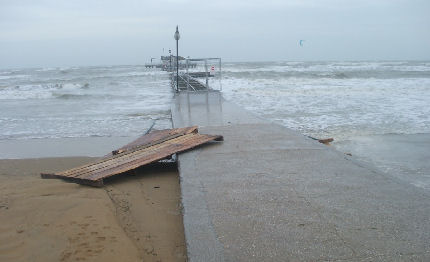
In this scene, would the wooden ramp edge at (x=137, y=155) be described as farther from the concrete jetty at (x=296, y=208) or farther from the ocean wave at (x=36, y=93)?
the ocean wave at (x=36, y=93)

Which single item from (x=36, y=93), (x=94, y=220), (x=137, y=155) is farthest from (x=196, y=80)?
(x=94, y=220)

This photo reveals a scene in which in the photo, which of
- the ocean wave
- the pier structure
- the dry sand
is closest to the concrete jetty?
the dry sand

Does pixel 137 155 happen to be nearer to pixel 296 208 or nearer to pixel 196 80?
pixel 296 208

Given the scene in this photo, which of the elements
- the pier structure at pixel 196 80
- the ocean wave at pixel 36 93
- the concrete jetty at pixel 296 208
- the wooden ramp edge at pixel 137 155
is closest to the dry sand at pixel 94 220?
the wooden ramp edge at pixel 137 155

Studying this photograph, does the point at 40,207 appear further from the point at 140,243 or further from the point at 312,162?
the point at 312,162

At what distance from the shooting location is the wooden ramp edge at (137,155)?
189 inches

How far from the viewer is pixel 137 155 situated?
5.56 meters

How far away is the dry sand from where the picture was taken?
303cm

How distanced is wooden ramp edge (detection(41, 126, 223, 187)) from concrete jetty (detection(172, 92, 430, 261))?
36 cm

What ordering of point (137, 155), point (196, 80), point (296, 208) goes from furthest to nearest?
point (196, 80) → point (137, 155) → point (296, 208)

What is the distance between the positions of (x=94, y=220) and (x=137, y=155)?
2043 millimetres

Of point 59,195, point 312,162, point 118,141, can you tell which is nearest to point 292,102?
A: point 118,141

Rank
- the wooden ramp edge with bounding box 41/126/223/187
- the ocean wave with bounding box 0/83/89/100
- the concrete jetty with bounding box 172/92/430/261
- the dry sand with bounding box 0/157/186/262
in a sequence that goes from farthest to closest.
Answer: the ocean wave with bounding box 0/83/89/100
the wooden ramp edge with bounding box 41/126/223/187
the dry sand with bounding box 0/157/186/262
the concrete jetty with bounding box 172/92/430/261

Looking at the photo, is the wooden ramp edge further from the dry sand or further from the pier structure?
the pier structure
